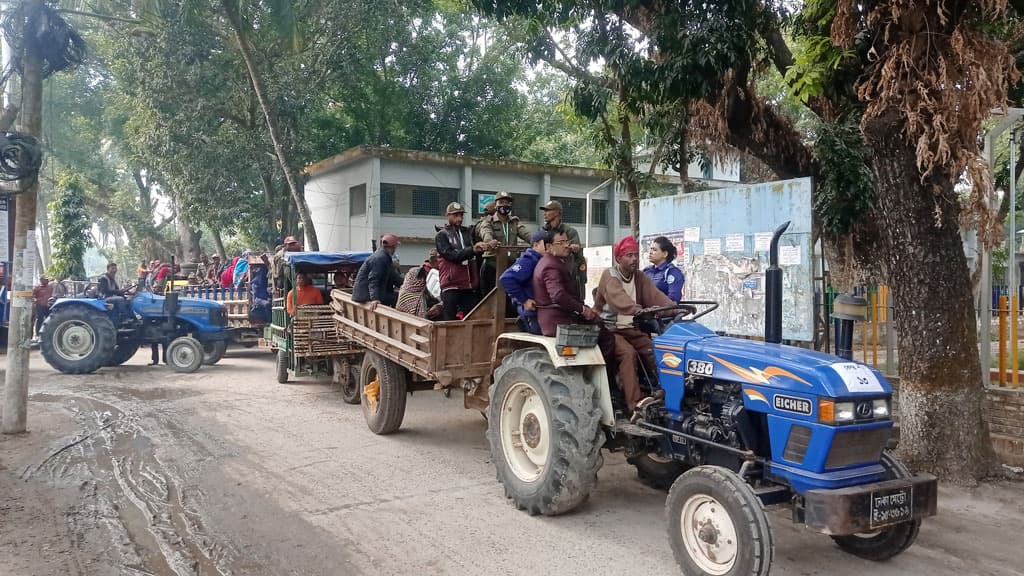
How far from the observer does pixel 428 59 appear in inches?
841

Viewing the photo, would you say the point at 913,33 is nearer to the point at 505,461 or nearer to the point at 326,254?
the point at 505,461

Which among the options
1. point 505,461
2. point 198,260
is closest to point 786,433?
point 505,461

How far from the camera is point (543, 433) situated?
5.30 meters

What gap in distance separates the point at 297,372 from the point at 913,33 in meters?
8.14

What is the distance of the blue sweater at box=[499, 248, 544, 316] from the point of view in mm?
5668

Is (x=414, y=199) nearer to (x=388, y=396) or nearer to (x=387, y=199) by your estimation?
(x=387, y=199)

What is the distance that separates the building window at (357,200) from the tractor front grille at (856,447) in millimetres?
18403

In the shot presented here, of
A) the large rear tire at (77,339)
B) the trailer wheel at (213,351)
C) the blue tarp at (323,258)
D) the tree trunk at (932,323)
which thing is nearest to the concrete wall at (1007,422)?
the tree trunk at (932,323)

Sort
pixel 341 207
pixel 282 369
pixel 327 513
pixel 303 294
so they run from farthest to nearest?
pixel 341 207, pixel 282 369, pixel 303 294, pixel 327 513

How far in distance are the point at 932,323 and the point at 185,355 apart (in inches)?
456

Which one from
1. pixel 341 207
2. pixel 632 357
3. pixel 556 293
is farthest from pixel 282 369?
pixel 341 207

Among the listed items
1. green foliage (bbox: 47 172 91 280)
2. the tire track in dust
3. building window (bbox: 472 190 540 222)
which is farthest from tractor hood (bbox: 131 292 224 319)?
green foliage (bbox: 47 172 91 280)

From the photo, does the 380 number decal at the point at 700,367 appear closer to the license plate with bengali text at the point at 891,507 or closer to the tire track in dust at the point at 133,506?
the license plate with bengali text at the point at 891,507

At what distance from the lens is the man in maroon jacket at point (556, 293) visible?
5.30 m
